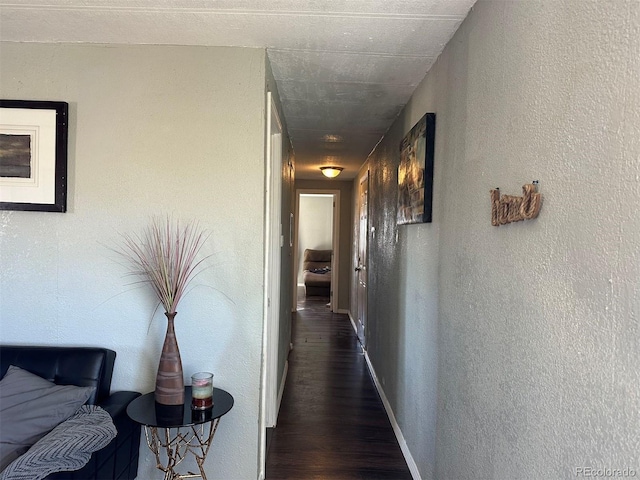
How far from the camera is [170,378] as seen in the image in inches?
69.5

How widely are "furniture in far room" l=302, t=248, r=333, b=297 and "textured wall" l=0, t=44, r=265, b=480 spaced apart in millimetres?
6349

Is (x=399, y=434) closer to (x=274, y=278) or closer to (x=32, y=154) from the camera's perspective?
(x=274, y=278)

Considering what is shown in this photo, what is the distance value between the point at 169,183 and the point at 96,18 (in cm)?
75

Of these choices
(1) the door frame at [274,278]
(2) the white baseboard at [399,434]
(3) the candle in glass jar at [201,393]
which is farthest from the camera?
(1) the door frame at [274,278]

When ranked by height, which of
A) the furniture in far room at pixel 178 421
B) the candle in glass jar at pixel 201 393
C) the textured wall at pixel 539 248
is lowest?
the furniture in far room at pixel 178 421

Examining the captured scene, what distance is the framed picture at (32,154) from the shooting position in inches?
77.4

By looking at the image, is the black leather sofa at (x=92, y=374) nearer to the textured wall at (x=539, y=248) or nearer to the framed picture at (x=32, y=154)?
the framed picture at (x=32, y=154)

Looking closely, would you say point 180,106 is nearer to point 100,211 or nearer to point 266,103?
point 266,103

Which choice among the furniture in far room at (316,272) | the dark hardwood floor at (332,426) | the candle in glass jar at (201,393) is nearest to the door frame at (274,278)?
the dark hardwood floor at (332,426)

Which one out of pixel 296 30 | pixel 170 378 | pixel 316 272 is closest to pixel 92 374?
pixel 170 378

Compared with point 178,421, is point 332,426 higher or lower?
lower

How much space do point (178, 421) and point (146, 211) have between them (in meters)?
0.99

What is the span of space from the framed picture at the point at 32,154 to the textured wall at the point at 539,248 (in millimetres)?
1842

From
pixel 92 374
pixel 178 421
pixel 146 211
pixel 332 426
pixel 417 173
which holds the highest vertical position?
pixel 417 173
